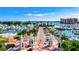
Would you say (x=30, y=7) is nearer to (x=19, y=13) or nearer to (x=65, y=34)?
(x=19, y=13)

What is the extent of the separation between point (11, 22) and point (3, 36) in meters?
0.15

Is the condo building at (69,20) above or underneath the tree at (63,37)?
above

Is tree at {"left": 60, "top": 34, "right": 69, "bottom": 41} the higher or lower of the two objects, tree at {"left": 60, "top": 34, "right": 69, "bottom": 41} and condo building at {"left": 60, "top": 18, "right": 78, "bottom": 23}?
the lower

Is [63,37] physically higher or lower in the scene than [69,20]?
lower

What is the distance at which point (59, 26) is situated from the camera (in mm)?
1560
